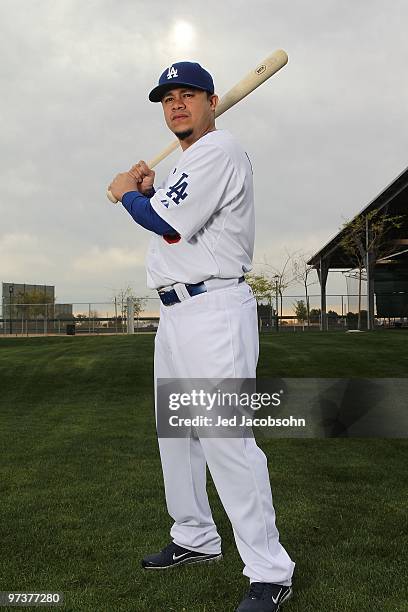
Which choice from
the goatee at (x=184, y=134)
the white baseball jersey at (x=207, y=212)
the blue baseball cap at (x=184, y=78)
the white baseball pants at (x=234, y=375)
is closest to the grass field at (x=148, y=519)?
the white baseball pants at (x=234, y=375)

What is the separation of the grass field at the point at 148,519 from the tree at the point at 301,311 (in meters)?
34.2

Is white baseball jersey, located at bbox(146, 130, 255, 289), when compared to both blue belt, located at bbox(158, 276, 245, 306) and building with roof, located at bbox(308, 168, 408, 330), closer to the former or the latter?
blue belt, located at bbox(158, 276, 245, 306)

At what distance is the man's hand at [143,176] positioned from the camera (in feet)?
10.1

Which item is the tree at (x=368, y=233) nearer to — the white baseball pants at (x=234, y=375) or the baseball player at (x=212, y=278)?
the baseball player at (x=212, y=278)

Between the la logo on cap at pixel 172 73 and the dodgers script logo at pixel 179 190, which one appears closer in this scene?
the dodgers script logo at pixel 179 190

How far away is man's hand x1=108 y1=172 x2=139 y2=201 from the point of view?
2.94 meters

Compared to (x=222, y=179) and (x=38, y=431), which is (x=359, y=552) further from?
(x=38, y=431)

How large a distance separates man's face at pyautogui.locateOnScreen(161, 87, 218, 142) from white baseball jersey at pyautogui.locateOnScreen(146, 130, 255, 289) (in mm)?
125

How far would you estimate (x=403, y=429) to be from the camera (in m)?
7.51

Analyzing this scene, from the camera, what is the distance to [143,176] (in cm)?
310

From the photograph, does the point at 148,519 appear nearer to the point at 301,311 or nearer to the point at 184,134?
the point at 184,134

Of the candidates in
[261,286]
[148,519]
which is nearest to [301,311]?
[261,286]

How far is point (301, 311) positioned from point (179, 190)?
4058cm

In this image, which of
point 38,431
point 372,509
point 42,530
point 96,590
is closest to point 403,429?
point 372,509
